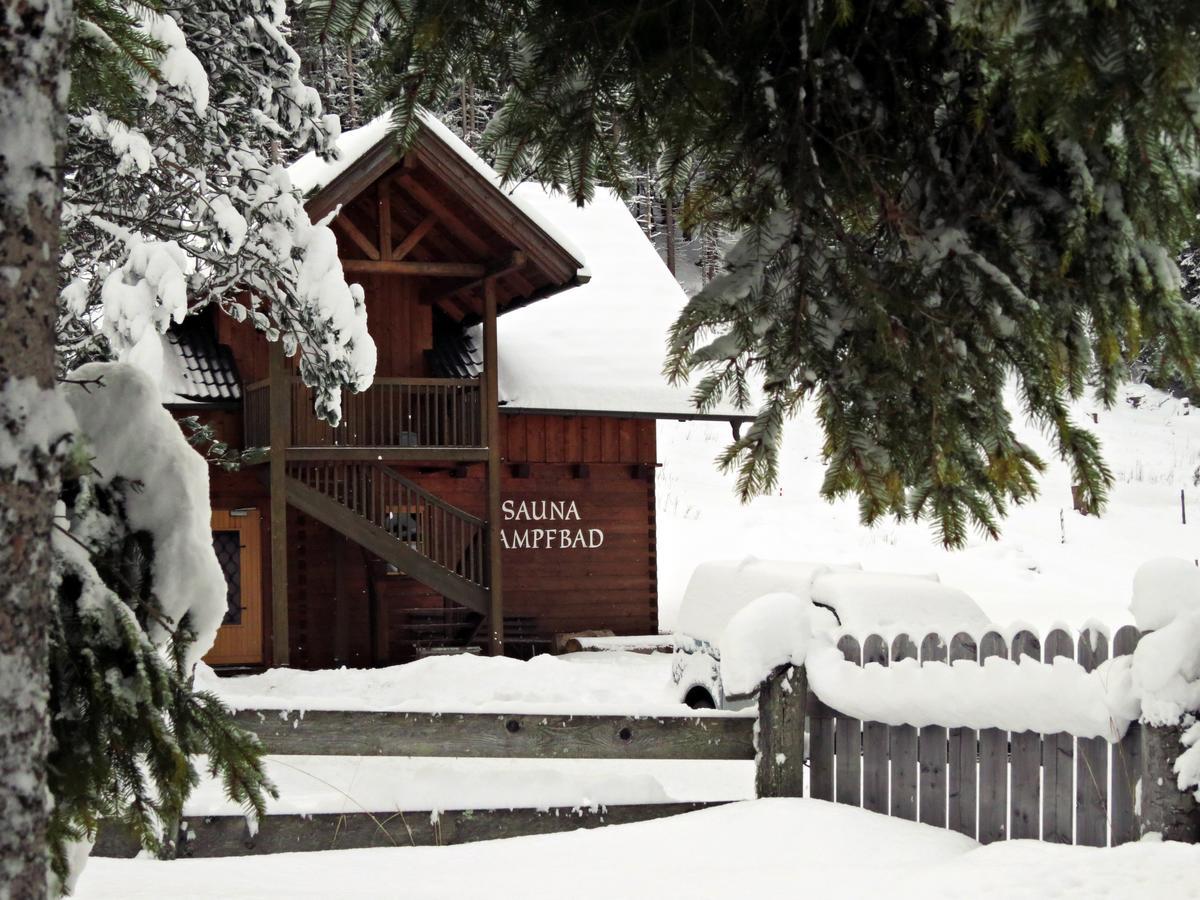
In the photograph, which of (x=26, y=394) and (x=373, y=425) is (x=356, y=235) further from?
(x=26, y=394)

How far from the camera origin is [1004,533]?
37094 mm

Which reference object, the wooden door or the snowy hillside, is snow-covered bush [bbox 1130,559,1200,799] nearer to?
the wooden door

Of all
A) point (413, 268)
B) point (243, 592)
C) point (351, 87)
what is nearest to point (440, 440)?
point (413, 268)

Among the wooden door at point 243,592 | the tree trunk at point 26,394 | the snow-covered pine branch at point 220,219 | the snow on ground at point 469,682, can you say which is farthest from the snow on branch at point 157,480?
the wooden door at point 243,592

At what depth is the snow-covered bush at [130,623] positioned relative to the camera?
9.86ft

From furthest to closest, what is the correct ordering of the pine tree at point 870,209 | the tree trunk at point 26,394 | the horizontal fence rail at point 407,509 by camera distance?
the horizontal fence rail at point 407,509
the pine tree at point 870,209
the tree trunk at point 26,394

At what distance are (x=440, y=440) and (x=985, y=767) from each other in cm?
1336

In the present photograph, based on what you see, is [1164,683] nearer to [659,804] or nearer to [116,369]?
[659,804]

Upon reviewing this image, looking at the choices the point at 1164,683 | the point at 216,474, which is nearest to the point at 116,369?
the point at 1164,683

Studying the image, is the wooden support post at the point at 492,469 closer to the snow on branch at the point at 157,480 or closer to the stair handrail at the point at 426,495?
the stair handrail at the point at 426,495

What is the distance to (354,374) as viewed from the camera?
12.1 metres

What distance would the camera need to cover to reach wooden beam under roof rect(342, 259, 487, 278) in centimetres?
1641

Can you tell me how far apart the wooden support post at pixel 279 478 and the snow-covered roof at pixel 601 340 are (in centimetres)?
356

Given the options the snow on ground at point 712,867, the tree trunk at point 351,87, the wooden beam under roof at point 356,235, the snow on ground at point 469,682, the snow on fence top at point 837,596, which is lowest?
the snow on ground at point 469,682
